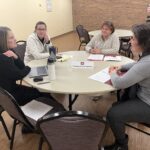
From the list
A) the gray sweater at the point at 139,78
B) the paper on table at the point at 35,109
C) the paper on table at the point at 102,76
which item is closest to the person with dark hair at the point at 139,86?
the gray sweater at the point at 139,78

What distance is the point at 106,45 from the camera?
127 inches

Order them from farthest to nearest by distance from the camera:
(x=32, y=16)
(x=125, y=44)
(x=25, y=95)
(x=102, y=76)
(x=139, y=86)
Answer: (x=32, y=16)
(x=125, y=44)
(x=25, y=95)
(x=102, y=76)
(x=139, y=86)

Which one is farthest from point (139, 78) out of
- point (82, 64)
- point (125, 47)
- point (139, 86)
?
point (125, 47)

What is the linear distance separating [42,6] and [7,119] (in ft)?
16.6

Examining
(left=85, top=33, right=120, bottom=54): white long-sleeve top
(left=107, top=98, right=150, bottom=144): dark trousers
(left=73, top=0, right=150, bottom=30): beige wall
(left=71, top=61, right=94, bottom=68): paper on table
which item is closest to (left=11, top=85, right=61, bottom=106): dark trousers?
(left=71, top=61, right=94, bottom=68): paper on table

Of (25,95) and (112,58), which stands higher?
(112,58)

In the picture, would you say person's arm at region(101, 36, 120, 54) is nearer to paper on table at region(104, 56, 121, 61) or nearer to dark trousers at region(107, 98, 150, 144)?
paper on table at region(104, 56, 121, 61)

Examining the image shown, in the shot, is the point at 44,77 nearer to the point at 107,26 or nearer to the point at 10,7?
the point at 107,26

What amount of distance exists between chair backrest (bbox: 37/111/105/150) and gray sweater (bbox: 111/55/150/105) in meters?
0.57

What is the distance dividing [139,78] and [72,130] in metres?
0.77

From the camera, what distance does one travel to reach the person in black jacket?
2041 millimetres

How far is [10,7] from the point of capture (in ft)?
18.6

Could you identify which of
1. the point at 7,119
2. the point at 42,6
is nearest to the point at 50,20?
the point at 42,6

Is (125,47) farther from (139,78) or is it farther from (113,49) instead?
(139,78)
